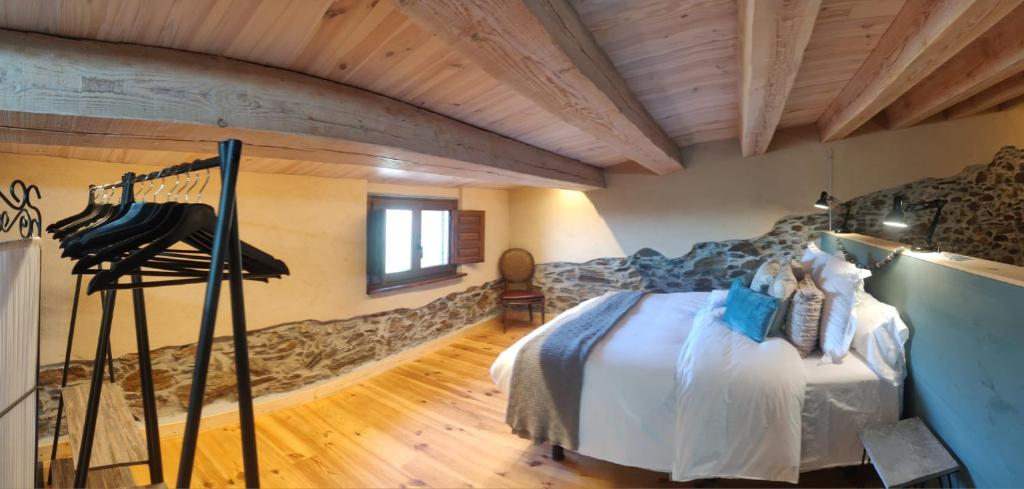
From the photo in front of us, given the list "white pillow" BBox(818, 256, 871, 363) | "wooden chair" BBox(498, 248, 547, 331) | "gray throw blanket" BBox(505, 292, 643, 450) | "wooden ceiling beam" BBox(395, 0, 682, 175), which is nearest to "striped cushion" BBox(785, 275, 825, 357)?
"white pillow" BBox(818, 256, 871, 363)

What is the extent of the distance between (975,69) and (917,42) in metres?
0.99

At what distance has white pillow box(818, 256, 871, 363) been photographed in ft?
5.98

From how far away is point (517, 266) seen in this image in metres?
5.04

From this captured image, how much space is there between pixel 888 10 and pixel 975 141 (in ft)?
8.56

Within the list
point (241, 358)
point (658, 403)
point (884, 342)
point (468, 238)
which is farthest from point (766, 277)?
point (468, 238)

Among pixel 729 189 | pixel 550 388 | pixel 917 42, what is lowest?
pixel 550 388

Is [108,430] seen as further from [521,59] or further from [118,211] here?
[521,59]

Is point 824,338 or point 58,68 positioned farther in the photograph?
point 824,338

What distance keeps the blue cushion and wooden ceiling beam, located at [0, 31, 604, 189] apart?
189cm

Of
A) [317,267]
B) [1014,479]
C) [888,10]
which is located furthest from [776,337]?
[317,267]

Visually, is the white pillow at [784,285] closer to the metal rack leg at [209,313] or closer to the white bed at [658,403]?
the white bed at [658,403]

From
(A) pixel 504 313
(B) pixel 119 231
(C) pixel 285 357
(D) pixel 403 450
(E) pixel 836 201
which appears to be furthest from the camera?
(A) pixel 504 313

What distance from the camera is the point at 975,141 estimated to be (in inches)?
119

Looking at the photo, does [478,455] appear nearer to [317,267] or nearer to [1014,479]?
[317,267]
